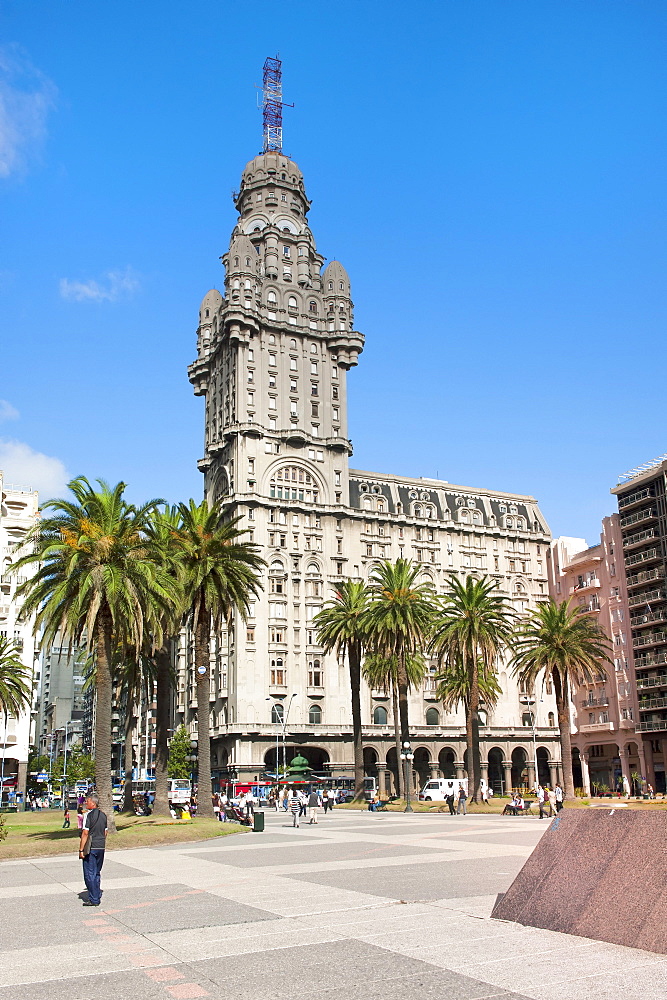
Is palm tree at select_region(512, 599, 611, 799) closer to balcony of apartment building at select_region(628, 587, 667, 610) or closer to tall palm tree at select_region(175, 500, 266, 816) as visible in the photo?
tall palm tree at select_region(175, 500, 266, 816)

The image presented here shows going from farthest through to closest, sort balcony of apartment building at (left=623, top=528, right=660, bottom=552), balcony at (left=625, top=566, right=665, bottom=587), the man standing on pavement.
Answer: balcony of apartment building at (left=623, top=528, right=660, bottom=552) < balcony at (left=625, top=566, right=665, bottom=587) < the man standing on pavement

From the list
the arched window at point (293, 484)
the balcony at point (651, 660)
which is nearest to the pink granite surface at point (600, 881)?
the balcony at point (651, 660)

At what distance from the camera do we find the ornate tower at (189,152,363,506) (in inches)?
3893

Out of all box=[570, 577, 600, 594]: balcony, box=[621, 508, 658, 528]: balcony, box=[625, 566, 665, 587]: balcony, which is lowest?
box=[625, 566, 665, 587]: balcony

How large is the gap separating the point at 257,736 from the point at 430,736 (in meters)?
21.2

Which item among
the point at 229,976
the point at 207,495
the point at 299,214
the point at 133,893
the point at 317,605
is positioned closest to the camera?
the point at 229,976

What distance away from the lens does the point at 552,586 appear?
110 m

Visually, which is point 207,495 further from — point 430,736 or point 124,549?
point 124,549

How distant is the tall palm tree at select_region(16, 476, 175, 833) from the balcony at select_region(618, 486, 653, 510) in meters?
61.2

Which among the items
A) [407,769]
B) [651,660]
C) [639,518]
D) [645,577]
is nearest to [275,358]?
[639,518]

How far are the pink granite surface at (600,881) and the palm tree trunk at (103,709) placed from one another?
86.6 feet

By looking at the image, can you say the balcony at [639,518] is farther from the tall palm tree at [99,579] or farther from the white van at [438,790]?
the tall palm tree at [99,579]

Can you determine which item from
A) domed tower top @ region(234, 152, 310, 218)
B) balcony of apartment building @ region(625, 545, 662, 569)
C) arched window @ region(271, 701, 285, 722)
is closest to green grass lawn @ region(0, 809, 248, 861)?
arched window @ region(271, 701, 285, 722)

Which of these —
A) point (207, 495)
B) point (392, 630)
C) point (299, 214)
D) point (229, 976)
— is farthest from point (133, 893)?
point (299, 214)
